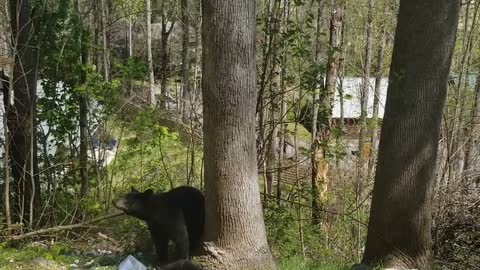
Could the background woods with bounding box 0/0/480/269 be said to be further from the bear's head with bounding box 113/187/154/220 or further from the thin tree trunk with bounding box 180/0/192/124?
the bear's head with bounding box 113/187/154/220

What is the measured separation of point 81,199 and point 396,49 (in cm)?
516

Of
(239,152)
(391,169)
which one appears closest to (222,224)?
(239,152)

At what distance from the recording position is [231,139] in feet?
16.0

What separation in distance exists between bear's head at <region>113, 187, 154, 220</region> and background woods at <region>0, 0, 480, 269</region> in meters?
0.55

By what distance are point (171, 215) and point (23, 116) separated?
2990 mm

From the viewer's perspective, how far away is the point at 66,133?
336 inches

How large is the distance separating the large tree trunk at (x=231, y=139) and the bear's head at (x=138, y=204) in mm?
1139

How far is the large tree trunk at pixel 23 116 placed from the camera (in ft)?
24.2

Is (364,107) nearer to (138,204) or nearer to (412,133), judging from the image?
(412,133)

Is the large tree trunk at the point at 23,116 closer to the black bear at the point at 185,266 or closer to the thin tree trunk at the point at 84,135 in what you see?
the thin tree trunk at the point at 84,135

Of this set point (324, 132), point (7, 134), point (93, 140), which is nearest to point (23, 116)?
point (7, 134)

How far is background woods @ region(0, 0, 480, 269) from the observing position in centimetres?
501

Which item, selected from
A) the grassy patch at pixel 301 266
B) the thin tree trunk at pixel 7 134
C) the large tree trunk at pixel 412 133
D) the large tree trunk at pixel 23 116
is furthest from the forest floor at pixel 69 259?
the large tree trunk at pixel 23 116

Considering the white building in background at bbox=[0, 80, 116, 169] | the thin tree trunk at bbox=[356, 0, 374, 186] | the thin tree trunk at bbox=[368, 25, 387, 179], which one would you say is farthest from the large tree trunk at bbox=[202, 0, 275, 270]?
the thin tree trunk at bbox=[368, 25, 387, 179]
